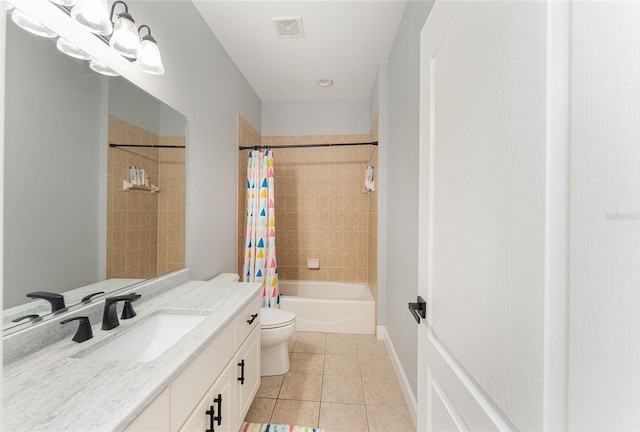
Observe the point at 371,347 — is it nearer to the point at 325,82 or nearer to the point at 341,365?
the point at 341,365

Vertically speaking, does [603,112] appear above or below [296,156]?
below

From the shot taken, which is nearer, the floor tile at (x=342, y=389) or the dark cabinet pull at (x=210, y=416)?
the dark cabinet pull at (x=210, y=416)

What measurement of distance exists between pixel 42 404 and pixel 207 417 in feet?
1.80

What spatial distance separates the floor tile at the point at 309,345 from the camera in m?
2.51

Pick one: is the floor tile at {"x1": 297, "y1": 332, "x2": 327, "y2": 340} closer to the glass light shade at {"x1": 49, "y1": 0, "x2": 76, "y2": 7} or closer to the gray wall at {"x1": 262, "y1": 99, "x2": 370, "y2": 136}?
the gray wall at {"x1": 262, "y1": 99, "x2": 370, "y2": 136}

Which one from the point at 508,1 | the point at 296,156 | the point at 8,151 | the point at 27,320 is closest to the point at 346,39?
the point at 296,156

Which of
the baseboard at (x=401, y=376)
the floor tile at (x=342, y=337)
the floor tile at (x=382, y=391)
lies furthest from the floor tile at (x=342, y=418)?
the floor tile at (x=342, y=337)

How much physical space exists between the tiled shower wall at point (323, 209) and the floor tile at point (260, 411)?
5.98 feet

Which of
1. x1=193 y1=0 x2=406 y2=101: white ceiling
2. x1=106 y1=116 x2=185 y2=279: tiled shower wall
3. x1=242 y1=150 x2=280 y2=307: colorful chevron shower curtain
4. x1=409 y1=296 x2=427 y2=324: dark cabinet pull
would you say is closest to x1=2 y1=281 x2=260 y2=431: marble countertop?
x1=106 y1=116 x2=185 y2=279: tiled shower wall

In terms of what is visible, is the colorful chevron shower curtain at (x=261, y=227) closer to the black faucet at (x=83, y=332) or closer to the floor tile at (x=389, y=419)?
the floor tile at (x=389, y=419)

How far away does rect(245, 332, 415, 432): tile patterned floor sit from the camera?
1672 millimetres

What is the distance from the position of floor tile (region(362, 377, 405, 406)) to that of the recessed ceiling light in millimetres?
2817

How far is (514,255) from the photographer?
1.74 feet

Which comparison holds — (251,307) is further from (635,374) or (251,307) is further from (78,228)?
(635,374)
